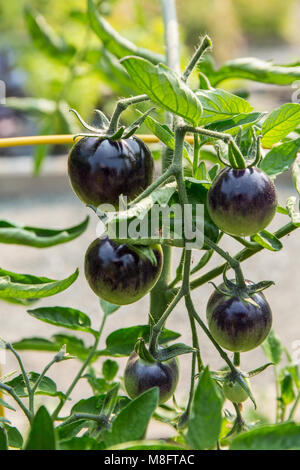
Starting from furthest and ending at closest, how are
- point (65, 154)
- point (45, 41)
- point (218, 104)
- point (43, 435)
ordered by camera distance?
point (65, 154) < point (45, 41) < point (218, 104) < point (43, 435)

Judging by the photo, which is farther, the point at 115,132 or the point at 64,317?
the point at 64,317

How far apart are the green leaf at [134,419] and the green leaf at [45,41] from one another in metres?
0.66

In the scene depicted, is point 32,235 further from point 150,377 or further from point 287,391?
point 287,391

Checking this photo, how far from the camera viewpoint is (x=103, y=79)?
88 cm

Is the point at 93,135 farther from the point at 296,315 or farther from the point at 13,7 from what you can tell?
the point at 13,7

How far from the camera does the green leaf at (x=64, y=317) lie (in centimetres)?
46

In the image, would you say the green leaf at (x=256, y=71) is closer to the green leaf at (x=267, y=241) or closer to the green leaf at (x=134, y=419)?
the green leaf at (x=267, y=241)

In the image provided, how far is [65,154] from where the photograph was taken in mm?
2781

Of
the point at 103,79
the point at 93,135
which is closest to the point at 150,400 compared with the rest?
the point at 93,135

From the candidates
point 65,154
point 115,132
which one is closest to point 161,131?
point 115,132

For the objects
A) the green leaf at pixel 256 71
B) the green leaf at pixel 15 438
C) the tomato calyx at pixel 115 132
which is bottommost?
the green leaf at pixel 15 438

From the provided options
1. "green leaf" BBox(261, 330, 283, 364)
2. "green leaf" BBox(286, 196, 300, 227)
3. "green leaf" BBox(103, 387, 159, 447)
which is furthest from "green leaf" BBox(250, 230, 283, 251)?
"green leaf" BBox(261, 330, 283, 364)

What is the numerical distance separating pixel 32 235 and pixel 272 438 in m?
0.27

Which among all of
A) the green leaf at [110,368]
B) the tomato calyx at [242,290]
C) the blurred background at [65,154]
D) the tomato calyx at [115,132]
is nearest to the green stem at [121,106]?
the tomato calyx at [115,132]
